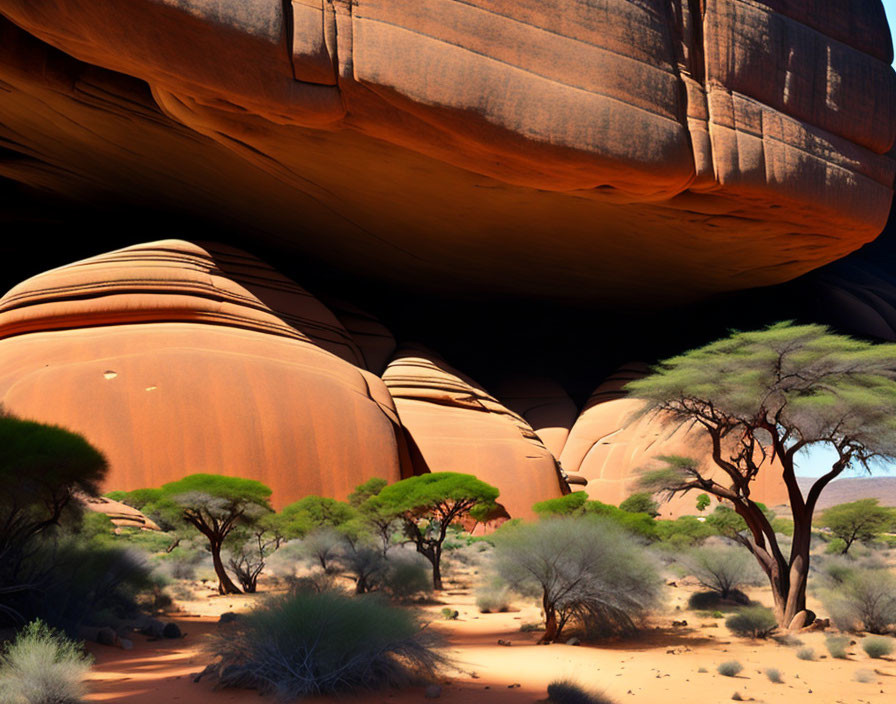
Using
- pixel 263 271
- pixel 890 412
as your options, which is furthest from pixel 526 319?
pixel 890 412

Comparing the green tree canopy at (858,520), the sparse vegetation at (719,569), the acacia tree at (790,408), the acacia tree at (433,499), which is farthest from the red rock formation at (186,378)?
the green tree canopy at (858,520)

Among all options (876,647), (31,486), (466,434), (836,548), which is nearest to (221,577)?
(31,486)

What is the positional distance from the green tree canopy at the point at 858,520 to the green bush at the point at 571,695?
1995 cm

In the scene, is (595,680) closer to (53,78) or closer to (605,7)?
(605,7)

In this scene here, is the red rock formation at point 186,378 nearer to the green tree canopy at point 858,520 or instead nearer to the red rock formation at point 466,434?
the red rock formation at point 466,434

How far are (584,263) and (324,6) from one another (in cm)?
1559

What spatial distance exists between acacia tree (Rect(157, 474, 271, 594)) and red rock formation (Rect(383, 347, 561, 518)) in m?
10.2

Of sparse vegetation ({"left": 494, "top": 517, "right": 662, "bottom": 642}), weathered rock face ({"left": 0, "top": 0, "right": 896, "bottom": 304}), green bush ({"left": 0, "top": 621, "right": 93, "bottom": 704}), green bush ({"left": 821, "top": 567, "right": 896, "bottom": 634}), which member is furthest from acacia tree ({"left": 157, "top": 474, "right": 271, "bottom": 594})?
green bush ({"left": 821, "top": 567, "right": 896, "bottom": 634})

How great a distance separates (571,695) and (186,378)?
16098 millimetres

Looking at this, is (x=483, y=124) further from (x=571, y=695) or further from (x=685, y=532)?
(x=571, y=695)

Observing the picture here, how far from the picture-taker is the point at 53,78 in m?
20.1

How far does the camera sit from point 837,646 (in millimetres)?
9695

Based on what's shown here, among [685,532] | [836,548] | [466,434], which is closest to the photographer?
[685,532]

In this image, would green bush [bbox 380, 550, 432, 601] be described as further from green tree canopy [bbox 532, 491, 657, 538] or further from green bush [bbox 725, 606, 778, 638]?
green bush [bbox 725, 606, 778, 638]
